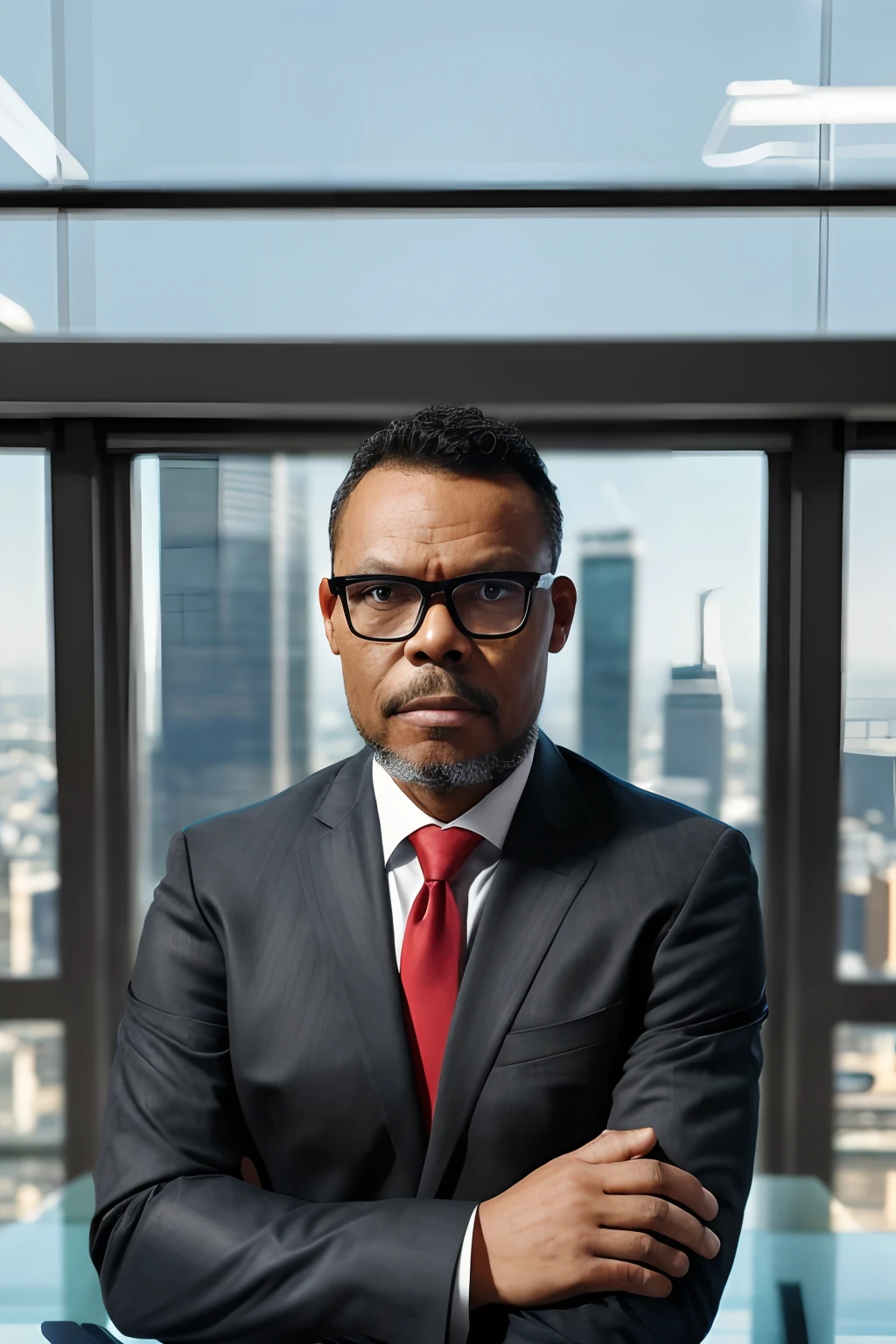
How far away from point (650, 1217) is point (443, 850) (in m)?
0.39

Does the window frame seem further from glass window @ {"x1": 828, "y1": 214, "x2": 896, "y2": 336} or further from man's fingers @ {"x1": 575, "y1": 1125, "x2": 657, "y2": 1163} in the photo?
man's fingers @ {"x1": 575, "y1": 1125, "x2": 657, "y2": 1163}

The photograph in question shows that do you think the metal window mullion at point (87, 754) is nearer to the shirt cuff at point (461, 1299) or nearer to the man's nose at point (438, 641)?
the man's nose at point (438, 641)

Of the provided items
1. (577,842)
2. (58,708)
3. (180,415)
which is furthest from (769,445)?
(58,708)

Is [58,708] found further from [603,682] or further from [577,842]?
[577,842]

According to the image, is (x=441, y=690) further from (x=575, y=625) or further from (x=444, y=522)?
(x=575, y=625)

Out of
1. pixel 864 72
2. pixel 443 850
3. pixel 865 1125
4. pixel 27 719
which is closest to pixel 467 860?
pixel 443 850

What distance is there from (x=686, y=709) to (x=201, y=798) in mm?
1240

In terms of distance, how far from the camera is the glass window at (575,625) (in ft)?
7.18

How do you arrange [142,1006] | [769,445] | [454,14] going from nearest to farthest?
[142,1006] < [454,14] < [769,445]

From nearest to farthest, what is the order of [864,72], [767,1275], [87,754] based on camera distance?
[864,72]
[767,1275]
[87,754]

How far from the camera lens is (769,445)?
7.05 feet

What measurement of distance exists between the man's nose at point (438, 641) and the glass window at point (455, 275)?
→ 1.33m

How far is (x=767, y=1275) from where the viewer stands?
82.9 inches

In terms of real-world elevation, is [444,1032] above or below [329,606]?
below
